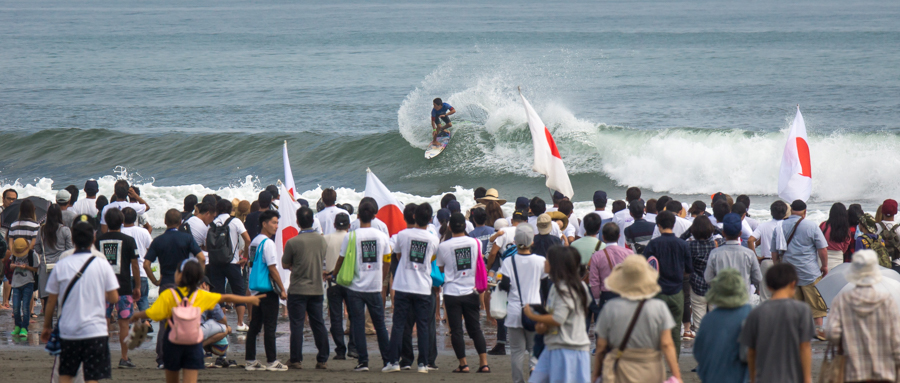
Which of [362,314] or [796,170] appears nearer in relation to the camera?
[362,314]

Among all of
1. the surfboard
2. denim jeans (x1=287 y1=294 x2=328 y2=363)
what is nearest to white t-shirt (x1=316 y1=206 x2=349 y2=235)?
denim jeans (x1=287 y1=294 x2=328 y2=363)

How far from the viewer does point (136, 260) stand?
672 centimetres

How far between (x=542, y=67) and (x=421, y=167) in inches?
1157

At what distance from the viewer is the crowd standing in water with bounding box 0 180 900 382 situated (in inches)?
169

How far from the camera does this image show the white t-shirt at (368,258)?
269 inches

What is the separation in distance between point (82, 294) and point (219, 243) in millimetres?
2652

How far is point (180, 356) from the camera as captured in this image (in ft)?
17.5

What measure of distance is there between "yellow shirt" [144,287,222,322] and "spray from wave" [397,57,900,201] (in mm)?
15750

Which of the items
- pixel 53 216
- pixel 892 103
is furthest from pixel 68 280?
pixel 892 103

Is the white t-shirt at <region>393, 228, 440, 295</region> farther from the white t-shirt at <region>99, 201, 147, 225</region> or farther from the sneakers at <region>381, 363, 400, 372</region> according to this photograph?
the white t-shirt at <region>99, 201, 147, 225</region>

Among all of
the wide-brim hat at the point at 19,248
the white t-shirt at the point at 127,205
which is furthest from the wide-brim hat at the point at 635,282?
the white t-shirt at the point at 127,205

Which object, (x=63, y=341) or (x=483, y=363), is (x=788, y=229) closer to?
(x=483, y=363)

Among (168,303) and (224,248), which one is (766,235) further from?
(168,303)

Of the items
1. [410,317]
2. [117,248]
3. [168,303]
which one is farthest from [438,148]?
[168,303]
